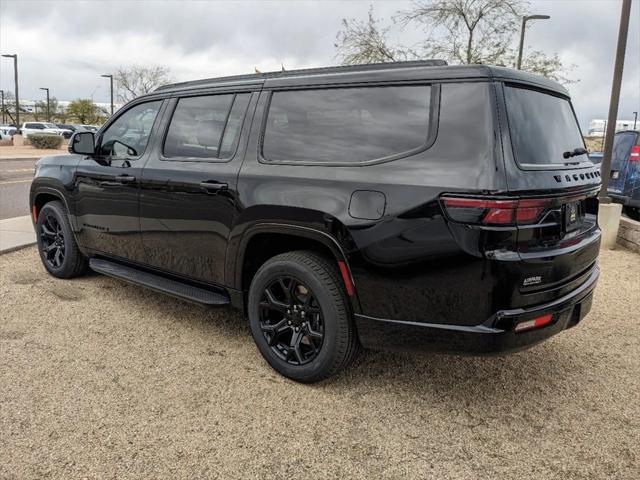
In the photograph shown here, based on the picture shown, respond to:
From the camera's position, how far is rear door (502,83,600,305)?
2473 millimetres

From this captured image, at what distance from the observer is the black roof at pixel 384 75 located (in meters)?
2.58

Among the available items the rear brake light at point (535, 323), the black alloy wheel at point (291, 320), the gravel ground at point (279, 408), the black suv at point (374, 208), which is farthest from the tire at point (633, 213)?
the black alloy wheel at point (291, 320)

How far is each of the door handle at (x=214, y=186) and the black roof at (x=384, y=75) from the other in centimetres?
68

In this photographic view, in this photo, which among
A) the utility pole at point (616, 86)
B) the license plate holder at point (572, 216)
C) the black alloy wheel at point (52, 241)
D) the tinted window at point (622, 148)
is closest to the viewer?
the license plate holder at point (572, 216)

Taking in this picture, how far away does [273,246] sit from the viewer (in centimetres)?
338

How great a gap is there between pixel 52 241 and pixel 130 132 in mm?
1655

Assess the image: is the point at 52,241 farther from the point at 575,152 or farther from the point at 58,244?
the point at 575,152

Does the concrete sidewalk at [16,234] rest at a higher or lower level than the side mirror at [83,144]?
lower

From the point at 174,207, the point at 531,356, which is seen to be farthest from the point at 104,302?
the point at 531,356

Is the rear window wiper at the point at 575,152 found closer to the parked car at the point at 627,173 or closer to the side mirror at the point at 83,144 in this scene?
the side mirror at the point at 83,144

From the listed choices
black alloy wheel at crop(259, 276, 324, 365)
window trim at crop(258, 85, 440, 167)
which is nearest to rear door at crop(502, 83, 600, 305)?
window trim at crop(258, 85, 440, 167)

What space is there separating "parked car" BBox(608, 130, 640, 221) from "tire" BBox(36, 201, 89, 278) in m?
8.65

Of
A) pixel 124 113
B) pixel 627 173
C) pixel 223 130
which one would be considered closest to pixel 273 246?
pixel 223 130

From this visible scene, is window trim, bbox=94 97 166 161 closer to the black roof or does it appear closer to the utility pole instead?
the black roof
